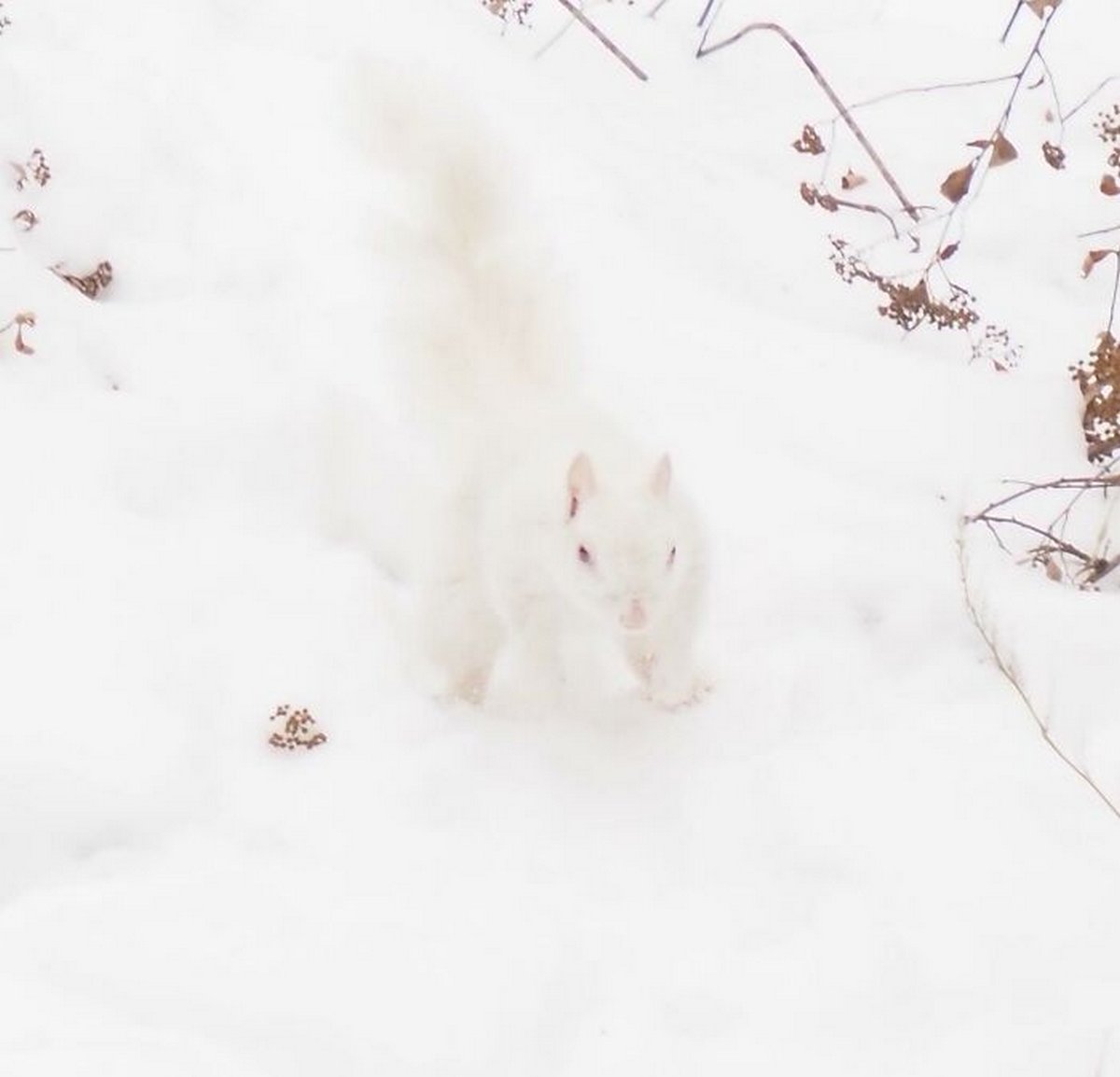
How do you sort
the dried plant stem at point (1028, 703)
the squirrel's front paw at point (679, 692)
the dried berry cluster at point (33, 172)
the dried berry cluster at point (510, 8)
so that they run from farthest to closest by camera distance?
the dried berry cluster at point (510, 8)
the dried berry cluster at point (33, 172)
the squirrel's front paw at point (679, 692)
the dried plant stem at point (1028, 703)

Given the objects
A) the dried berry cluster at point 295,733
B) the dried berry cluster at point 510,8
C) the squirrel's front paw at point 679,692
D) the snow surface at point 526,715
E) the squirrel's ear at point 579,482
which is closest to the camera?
the snow surface at point 526,715

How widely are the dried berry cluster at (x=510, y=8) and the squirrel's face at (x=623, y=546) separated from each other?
8.49 feet

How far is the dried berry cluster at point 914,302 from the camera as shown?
4133 millimetres

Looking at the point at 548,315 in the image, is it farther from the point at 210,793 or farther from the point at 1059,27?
the point at 1059,27

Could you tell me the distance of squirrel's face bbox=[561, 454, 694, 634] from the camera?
3.07m

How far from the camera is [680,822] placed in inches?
126

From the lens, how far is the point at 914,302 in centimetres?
420

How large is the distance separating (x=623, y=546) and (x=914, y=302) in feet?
4.81

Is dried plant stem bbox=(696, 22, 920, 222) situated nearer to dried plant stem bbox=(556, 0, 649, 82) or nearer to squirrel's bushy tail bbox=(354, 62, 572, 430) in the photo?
dried plant stem bbox=(556, 0, 649, 82)

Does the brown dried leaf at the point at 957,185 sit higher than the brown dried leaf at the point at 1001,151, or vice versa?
the brown dried leaf at the point at 1001,151

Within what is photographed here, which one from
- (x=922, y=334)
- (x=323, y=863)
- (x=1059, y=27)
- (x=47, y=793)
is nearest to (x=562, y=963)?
(x=323, y=863)

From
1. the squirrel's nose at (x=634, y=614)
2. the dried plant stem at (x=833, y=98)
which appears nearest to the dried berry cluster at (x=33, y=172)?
the dried plant stem at (x=833, y=98)

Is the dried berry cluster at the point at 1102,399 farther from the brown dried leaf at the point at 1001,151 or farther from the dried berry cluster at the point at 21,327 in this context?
the dried berry cluster at the point at 21,327

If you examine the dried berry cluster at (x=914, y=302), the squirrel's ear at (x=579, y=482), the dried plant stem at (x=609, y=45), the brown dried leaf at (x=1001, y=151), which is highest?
the dried plant stem at (x=609, y=45)
